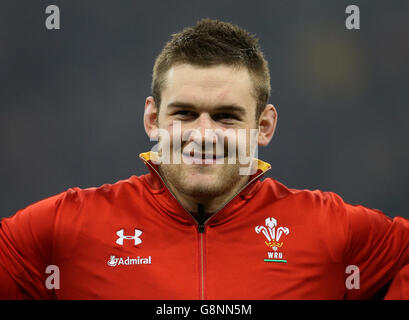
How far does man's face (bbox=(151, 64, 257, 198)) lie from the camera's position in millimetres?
1597

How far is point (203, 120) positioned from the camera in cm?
159

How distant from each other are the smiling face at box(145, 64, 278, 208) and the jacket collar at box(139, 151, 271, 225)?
5 cm

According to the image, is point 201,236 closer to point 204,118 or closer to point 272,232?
point 272,232

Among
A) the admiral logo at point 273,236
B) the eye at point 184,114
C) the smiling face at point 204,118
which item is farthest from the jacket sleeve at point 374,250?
the eye at point 184,114

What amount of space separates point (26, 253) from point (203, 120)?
64cm

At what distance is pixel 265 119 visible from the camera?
185 cm

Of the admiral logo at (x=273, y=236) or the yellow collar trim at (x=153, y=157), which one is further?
the yellow collar trim at (x=153, y=157)

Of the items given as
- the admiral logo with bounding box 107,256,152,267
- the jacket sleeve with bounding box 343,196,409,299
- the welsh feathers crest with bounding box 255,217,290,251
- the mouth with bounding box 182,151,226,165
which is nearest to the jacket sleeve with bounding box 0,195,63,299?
the admiral logo with bounding box 107,256,152,267

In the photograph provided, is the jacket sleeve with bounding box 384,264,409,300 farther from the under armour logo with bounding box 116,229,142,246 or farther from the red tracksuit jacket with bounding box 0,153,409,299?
the under armour logo with bounding box 116,229,142,246

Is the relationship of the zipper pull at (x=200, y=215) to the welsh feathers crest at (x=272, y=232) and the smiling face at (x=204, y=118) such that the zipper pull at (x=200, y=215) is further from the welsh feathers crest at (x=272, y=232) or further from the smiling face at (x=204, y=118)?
the welsh feathers crest at (x=272, y=232)

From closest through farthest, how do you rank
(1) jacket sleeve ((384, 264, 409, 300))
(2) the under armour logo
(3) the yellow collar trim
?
(1) jacket sleeve ((384, 264, 409, 300))
(2) the under armour logo
(3) the yellow collar trim

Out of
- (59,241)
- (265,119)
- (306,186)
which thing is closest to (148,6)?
(306,186)

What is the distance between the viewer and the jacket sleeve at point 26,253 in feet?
5.10
